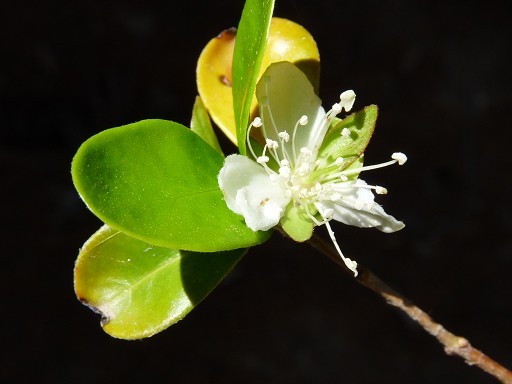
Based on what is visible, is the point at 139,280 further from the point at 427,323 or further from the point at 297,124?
the point at 427,323

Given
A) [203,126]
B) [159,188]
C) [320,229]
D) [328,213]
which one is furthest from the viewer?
[320,229]

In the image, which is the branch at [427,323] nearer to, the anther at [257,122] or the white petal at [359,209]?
the white petal at [359,209]

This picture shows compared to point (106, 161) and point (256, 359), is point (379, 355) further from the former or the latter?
point (106, 161)

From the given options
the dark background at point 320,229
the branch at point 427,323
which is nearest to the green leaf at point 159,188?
the branch at point 427,323

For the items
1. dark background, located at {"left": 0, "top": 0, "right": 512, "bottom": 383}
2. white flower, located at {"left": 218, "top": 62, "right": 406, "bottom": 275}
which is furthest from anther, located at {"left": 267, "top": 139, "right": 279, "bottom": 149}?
dark background, located at {"left": 0, "top": 0, "right": 512, "bottom": 383}

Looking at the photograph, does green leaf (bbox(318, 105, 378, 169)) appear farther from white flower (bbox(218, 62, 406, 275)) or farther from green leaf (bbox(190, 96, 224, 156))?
green leaf (bbox(190, 96, 224, 156))

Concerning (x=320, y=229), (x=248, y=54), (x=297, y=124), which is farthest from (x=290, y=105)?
(x=320, y=229)

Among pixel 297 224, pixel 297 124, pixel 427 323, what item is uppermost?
pixel 297 124
